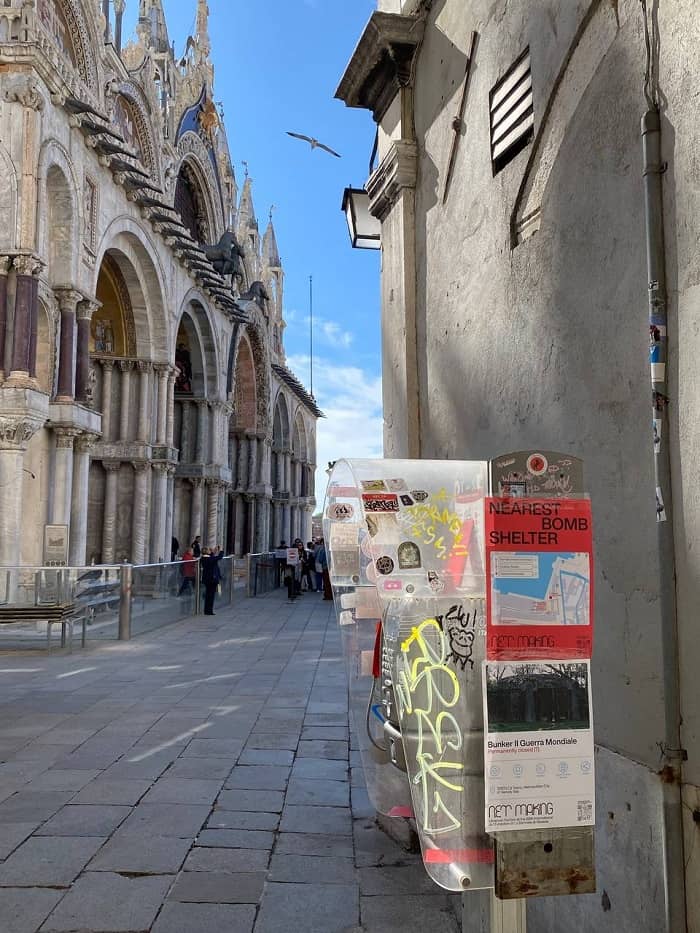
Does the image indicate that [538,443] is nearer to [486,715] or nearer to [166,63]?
[486,715]

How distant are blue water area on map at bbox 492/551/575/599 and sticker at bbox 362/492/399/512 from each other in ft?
1.40

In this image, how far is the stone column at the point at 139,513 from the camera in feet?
64.5

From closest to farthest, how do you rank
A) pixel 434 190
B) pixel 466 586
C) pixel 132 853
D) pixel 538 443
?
pixel 466 586 < pixel 538 443 < pixel 132 853 < pixel 434 190

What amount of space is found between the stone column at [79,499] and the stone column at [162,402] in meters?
4.68

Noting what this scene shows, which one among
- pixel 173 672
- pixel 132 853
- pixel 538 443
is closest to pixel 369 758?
pixel 538 443

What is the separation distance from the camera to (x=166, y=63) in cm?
2192

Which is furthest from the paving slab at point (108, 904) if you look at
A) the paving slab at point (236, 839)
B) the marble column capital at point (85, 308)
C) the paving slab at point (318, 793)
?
the marble column capital at point (85, 308)

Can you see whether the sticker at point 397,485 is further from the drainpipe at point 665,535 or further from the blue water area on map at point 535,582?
the drainpipe at point 665,535

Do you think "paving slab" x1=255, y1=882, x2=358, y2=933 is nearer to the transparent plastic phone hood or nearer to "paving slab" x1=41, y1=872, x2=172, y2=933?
"paving slab" x1=41, y1=872, x2=172, y2=933

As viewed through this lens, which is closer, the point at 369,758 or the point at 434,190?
the point at 369,758

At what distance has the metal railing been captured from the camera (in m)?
10.7

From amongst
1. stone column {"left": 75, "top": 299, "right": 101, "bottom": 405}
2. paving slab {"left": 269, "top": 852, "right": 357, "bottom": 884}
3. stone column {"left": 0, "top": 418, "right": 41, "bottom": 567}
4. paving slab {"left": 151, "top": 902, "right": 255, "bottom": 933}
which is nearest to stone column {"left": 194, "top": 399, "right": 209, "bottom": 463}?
stone column {"left": 75, "top": 299, "right": 101, "bottom": 405}

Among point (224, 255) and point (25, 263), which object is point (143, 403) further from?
point (224, 255)

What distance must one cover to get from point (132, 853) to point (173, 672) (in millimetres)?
5450
